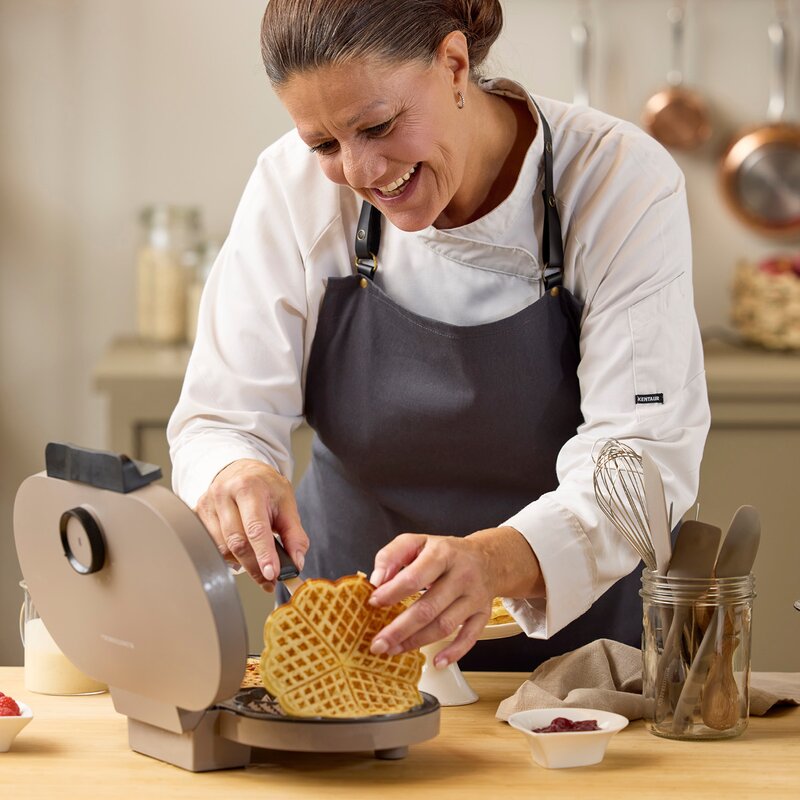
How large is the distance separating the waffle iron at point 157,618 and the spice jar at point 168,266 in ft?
6.47

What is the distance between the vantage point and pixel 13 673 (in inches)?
60.6

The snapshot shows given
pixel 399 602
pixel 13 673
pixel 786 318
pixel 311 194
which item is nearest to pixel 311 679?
pixel 399 602

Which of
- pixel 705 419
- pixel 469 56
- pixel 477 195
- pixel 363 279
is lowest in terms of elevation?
pixel 705 419

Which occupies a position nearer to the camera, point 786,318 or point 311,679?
point 311,679

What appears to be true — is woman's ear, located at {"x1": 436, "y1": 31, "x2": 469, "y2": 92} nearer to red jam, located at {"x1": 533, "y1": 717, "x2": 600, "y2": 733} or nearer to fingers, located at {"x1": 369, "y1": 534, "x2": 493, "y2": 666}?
fingers, located at {"x1": 369, "y1": 534, "x2": 493, "y2": 666}

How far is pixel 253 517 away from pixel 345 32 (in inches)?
21.0

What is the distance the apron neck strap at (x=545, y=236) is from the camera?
1654 millimetres

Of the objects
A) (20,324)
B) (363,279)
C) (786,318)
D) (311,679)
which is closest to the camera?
(311,679)

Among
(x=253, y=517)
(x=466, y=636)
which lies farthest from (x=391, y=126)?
(x=466, y=636)

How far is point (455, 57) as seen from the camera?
1516mm

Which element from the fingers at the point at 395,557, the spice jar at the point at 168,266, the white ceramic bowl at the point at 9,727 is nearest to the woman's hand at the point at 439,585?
the fingers at the point at 395,557

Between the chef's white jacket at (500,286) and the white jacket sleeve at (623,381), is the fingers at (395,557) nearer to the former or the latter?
the white jacket sleeve at (623,381)

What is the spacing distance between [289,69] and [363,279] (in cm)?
36

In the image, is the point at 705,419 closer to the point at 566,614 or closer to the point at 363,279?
the point at 566,614
